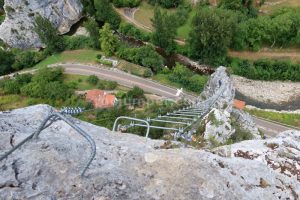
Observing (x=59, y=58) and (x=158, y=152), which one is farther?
(x=59, y=58)

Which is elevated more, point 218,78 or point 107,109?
point 218,78

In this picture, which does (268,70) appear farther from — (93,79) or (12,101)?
(12,101)

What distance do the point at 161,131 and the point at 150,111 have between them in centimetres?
1511

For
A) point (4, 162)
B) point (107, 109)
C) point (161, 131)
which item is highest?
point (4, 162)

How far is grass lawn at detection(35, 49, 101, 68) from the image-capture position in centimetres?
5428

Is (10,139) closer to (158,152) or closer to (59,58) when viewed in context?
(158,152)

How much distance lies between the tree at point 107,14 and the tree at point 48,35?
816cm

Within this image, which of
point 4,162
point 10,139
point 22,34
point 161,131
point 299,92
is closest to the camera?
point 4,162

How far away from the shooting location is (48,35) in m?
55.8

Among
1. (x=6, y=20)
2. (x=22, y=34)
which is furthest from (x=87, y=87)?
(x=6, y=20)

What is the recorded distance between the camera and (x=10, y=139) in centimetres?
1033

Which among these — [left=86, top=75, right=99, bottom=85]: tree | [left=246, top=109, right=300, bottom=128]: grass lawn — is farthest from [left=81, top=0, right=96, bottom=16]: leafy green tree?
[left=246, top=109, right=300, bottom=128]: grass lawn

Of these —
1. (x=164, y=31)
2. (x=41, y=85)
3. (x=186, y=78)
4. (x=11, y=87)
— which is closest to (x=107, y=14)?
(x=164, y=31)

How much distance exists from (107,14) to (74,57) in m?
10.1
